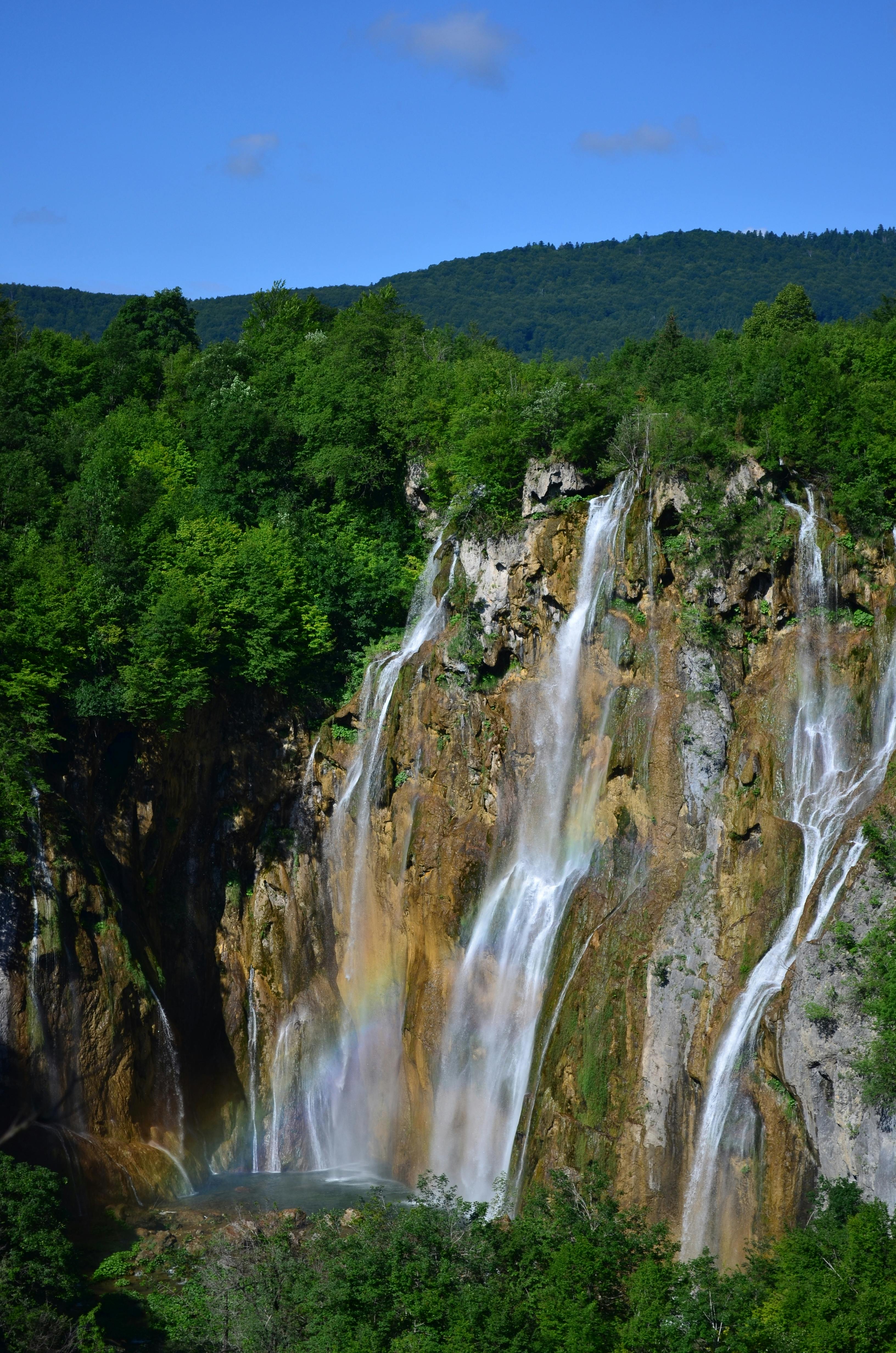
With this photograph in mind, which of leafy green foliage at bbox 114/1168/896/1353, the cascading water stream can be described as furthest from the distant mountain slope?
leafy green foliage at bbox 114/1168/896/1353

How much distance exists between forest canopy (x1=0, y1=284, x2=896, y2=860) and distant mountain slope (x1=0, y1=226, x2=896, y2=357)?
258 ft

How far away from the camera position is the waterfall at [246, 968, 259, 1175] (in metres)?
40.8

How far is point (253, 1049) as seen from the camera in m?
41.4

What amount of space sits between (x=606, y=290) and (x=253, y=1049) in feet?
466

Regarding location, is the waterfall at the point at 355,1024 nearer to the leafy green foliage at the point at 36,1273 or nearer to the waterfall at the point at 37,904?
the waterfall at the point at 37,904

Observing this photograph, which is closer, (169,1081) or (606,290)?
(169,1081)

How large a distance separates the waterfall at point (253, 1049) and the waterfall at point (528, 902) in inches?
271

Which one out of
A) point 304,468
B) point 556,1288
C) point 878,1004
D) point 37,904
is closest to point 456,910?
point 37,904

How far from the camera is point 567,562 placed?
124ft

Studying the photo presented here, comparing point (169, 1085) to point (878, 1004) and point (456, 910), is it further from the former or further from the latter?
point (878, 1004)

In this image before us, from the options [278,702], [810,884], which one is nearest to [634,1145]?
[810,884]

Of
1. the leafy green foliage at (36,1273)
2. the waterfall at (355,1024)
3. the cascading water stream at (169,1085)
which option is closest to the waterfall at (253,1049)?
the waterfall at (355,1024)

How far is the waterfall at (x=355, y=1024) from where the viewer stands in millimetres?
40156

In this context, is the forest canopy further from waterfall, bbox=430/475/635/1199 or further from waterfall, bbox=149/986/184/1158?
waterfall, bbox=149/986/184/1158
